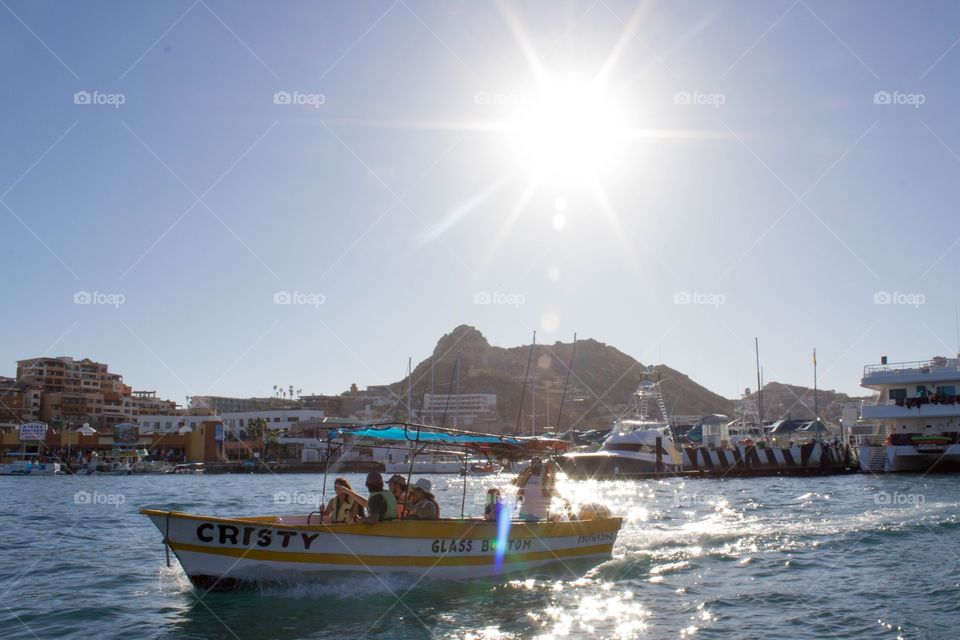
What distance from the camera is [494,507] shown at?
58.0 feet

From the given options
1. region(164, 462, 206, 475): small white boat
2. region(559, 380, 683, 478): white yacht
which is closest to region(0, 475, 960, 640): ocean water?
region(559, 380, 683, 478): white yacht

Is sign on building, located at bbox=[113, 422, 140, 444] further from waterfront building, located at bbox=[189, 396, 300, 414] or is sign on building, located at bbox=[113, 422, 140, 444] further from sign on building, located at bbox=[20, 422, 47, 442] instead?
waterfront building, located at bbox=[189, 396, 300, 414]

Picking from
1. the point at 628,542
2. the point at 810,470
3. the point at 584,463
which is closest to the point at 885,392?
the point at 810,470

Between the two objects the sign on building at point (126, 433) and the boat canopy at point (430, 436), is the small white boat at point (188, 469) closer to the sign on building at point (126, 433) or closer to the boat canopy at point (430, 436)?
Result: the sign on building at point (126, 433)

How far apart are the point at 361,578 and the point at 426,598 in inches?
53.5

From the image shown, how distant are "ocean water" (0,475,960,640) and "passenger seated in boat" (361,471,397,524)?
1.23m

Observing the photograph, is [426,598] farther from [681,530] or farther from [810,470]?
[810,470]

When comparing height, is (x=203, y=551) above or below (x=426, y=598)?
above

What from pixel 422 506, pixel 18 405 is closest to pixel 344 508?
pixel 422 506

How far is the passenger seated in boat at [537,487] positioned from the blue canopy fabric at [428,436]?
1.96 m

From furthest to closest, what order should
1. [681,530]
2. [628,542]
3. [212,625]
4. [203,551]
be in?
[681,530]
[628,542]
[203,551]
[212,625]

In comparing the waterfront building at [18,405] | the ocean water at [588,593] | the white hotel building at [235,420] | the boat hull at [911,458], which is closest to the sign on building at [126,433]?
the white hotel building at [235,420]

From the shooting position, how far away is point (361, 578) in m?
15.1

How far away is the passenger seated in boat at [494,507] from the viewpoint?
1753 centimetres
